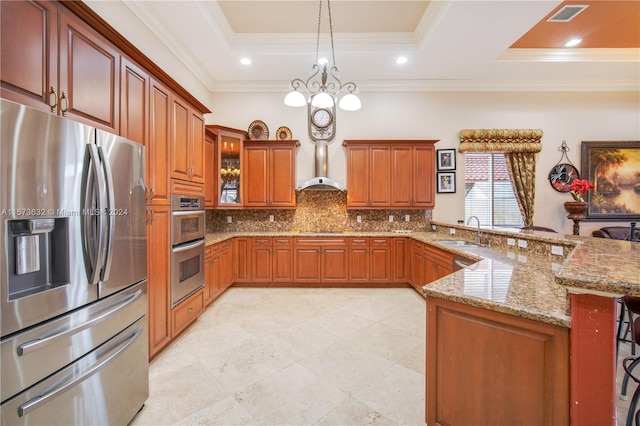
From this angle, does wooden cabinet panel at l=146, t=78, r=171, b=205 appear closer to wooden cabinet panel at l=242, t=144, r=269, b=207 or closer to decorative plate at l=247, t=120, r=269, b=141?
wooden cabinet panel at l=242, t=144, r=269, b=207

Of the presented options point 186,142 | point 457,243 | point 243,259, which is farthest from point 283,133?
point 457,243

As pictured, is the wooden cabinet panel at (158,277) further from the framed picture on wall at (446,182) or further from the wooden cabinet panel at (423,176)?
the framed picture on wall at (446,182)

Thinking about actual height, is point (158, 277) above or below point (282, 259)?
above

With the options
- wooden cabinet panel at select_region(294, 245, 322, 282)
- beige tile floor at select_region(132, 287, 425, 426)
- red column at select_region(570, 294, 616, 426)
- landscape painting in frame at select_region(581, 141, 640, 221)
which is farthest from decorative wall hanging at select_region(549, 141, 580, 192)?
red column at select_region(570, 294, 616, 426)

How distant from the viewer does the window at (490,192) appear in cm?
460

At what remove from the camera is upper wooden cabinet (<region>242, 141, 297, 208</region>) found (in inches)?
166

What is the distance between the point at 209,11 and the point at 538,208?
598 centimetres

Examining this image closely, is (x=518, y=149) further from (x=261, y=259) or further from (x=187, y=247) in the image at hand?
(x=187, y=247)

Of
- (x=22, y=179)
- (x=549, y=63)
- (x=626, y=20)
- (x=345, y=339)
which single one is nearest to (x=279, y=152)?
(x=345, y=339)

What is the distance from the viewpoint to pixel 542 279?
1.56 metres

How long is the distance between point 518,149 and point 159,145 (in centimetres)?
546

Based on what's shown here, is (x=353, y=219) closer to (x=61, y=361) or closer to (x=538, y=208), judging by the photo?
(x=538, y=208)

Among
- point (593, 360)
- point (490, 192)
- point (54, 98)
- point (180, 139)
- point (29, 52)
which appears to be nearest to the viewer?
point (593, 360)

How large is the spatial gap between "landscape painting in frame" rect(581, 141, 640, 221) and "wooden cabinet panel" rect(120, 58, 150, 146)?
6.59 meters
